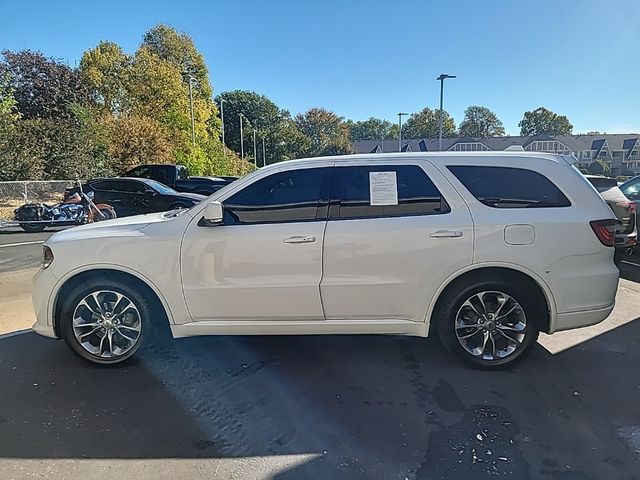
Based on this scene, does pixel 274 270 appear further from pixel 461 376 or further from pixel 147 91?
pixel 147 91

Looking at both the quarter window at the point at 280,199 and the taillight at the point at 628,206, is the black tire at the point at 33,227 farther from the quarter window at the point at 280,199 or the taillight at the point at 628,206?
the taillight at the point at 628,206

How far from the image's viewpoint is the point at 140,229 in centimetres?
384

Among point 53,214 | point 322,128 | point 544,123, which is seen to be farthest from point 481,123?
point 53,214

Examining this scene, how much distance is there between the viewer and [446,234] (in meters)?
3.63

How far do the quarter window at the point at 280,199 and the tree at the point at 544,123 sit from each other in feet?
387

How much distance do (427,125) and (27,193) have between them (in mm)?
91593

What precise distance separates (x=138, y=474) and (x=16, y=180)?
1839 centimetres

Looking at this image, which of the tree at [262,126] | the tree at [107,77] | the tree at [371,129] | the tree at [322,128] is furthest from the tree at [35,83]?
the tree at [371,129]

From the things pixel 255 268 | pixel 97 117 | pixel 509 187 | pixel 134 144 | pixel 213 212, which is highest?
pixel 97 117

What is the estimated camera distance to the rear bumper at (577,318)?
3.74 metres

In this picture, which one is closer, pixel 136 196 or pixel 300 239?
pixel 300 239

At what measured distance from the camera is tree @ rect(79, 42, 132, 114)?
31.5m

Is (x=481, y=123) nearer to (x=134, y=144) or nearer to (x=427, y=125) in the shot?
(x=427, y=125)

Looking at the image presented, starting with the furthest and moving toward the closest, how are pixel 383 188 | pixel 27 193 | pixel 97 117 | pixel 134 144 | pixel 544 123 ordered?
1. pixel 544 123
2. pixel 97 117
3. pixel 134 144
4. pixel 27 193
5. pixel 383 188
